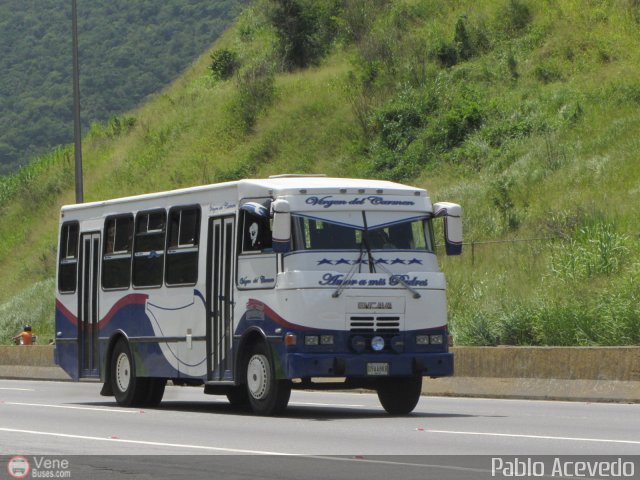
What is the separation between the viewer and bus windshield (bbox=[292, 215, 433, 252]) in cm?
1882

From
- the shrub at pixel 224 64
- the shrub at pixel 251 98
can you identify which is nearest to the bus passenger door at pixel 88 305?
the shrub at pixel 251 98

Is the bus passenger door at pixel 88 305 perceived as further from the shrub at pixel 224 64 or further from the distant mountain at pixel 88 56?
the distant mountain at pixel 88 56

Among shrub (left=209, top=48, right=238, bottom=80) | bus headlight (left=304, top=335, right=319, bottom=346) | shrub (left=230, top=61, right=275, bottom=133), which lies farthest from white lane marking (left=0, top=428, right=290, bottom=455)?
shrub (left=209, top=48, right=238, bottom=80)

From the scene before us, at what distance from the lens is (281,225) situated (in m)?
18.4

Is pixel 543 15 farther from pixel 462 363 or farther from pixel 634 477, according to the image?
pixel 634 477

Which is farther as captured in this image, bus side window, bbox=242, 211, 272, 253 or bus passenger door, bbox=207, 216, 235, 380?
bus passenger door, bbox=207, 216, 235, 380

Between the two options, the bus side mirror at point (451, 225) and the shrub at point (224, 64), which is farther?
the shrub at point (224, 64)

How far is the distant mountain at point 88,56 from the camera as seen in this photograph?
372 ft

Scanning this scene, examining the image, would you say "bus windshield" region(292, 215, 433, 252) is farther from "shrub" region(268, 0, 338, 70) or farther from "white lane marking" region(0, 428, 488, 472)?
"shrub" region(268, 0, 338, 70)

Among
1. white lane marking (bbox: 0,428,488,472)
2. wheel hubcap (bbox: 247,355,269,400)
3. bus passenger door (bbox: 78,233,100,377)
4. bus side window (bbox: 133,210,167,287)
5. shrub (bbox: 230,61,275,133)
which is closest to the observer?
white lane marking (bbox: 0,428,488,472)

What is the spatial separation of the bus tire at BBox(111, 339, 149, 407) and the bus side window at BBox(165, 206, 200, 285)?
5.63 feet

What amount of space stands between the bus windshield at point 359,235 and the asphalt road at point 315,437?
2.24m

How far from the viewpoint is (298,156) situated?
165ft

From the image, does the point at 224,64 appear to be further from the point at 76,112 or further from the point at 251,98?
the point at 76,112
